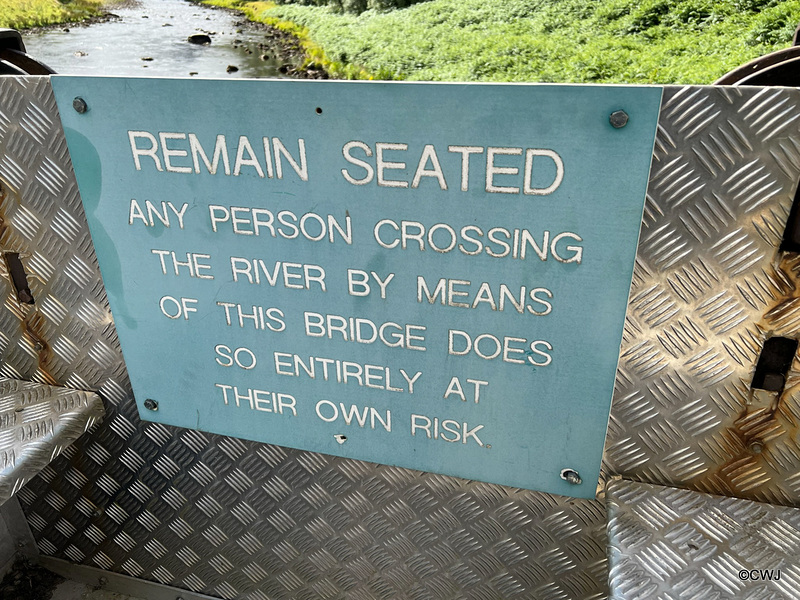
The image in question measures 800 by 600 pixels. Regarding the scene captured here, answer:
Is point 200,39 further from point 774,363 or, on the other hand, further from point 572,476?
point 774,363

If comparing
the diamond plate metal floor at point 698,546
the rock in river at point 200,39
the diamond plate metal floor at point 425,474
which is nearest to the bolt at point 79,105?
the diamond plate metal floor at point 425,474

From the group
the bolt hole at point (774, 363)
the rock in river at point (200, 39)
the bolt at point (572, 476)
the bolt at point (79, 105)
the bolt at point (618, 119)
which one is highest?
the bolt at point (79, 105)

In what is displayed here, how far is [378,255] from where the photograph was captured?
4.85ft

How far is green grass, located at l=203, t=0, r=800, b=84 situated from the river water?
1.73 m

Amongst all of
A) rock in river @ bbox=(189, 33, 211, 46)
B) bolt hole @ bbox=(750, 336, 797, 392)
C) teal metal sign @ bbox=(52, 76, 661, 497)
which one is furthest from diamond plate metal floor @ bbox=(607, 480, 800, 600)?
rock in river @ bbox=(189, 33, 211, 46)

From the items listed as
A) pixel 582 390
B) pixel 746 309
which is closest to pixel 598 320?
pixel 582 390

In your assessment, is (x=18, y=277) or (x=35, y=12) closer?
(x=18, y=277)

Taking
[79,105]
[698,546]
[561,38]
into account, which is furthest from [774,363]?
[561,38]

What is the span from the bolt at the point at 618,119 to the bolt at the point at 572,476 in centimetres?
106

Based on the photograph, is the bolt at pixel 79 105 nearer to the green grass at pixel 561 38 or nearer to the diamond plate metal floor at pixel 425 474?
the diamond plate metal floor at pixel 425 474

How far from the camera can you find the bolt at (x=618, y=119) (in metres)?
1.17

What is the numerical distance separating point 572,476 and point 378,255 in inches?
37.3

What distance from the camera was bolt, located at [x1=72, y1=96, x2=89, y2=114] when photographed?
152cm

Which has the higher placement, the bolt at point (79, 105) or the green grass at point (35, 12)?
the green grass at point (35, 12)
